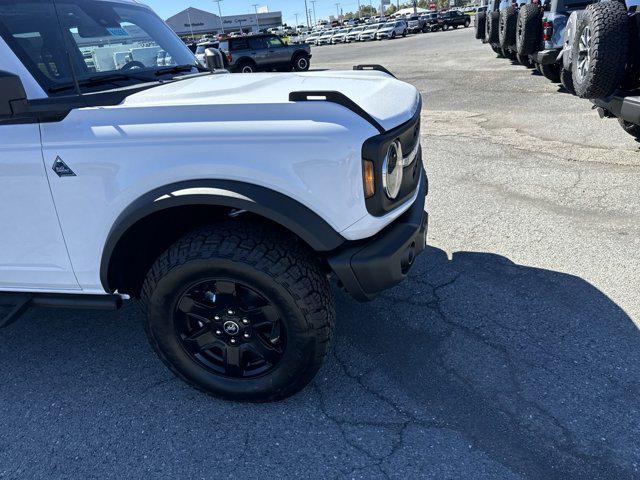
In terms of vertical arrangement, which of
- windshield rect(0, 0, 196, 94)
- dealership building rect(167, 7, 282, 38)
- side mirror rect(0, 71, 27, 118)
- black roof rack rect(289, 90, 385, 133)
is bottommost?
black roof rack rect(289, 90, 385, 133)

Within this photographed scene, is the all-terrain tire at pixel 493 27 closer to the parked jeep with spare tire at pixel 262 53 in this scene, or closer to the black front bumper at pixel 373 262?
the parked jeep with spare tire at pixel 262 53

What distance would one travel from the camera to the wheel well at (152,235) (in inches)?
92.7

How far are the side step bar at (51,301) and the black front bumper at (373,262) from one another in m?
1.22

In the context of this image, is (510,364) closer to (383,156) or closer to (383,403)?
(383,403)

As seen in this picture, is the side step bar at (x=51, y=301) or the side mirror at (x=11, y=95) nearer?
the side mirror at (x=11, y=95)

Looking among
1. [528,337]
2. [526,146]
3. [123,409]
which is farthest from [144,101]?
[526,146]

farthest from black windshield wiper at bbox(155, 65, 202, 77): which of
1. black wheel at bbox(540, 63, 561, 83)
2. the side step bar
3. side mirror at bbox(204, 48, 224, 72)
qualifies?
black wheel at bbox(540, 63, 561, 83)

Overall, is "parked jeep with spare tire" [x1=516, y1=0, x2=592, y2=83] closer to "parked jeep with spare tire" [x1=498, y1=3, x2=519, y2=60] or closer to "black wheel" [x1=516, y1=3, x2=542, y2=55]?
"black wheel" [x1=516, y1=3, x2=542, y2=55]

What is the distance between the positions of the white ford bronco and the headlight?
12 millimetres

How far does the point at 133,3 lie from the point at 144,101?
166 centimetres

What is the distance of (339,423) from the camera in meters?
2.39

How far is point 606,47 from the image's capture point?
4.79m

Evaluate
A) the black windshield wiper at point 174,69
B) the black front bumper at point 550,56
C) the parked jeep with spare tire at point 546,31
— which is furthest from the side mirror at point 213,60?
the black front bumper at point 550,56

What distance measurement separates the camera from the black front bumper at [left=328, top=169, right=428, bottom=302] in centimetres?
215
